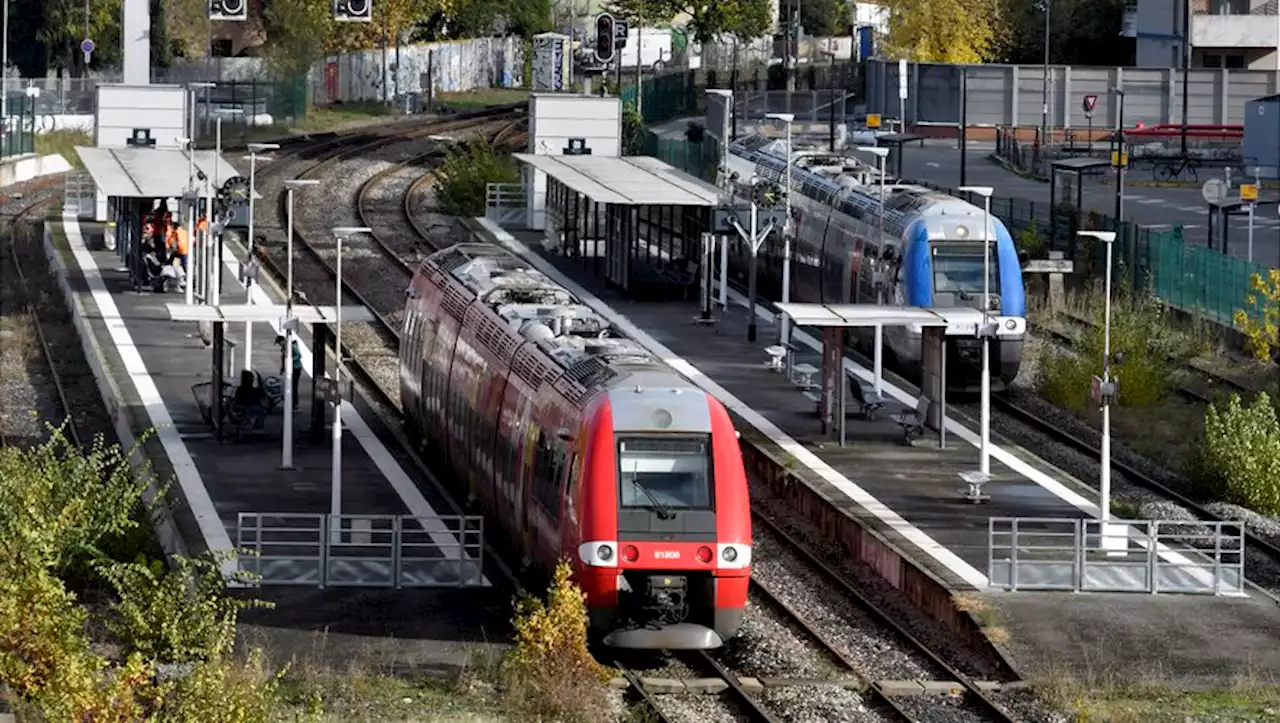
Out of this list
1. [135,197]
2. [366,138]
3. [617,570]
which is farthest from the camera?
[366,138]

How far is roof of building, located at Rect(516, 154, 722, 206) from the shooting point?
155 ft

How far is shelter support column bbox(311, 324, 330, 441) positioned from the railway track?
3.23m

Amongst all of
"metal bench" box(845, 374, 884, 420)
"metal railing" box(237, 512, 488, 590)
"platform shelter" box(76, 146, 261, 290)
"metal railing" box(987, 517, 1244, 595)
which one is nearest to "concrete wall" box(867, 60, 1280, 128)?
"platform shelter" box(76, 146, 261, 290)

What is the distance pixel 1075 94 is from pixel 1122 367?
4894 centimetres

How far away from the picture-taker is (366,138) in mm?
79875

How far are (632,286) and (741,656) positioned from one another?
80.2 ft

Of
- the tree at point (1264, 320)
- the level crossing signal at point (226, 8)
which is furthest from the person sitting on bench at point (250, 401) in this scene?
the tree at point (1264, 320)

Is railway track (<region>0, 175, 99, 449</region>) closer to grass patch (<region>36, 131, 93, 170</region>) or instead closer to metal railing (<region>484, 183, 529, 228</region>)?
metal railing (<region>484, 183, 529, 228</region>)

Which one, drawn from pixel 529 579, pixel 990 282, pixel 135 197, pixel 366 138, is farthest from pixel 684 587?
pixel 366 138

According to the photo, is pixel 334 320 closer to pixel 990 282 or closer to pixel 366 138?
pixel 990 282

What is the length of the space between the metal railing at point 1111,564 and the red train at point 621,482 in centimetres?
358

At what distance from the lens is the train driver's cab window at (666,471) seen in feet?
80.3

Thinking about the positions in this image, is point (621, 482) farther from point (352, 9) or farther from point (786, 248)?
point (352, 9)

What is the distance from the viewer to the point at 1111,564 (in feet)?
93.3
